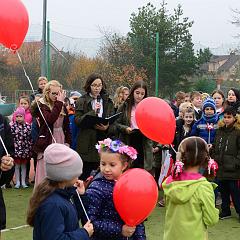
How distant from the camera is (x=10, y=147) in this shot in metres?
3.83

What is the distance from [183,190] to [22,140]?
486 centimetres

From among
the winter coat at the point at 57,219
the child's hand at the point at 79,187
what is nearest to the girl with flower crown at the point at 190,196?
the child's hand at the point at 79,187

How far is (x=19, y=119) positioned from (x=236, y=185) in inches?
147

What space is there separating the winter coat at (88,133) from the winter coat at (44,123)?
27 centimetres

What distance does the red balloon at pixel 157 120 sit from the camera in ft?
13.0

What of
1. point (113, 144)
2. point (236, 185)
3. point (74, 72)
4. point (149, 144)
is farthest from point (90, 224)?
point (74, 72)

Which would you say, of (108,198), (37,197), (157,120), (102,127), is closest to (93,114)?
(102,127)

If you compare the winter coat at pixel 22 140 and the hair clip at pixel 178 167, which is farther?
the winter coat at pixel 22 140

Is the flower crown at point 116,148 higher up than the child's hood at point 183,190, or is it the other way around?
the flower crown at point 116,148

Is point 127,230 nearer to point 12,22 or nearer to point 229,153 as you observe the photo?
point 12,22

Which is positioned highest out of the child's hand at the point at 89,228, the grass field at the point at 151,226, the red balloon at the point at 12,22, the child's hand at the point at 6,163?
the red balloon at the point at 12,22

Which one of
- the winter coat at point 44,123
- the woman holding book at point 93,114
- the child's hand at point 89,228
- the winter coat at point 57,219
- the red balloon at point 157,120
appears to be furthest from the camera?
the winter coat at point 44,123

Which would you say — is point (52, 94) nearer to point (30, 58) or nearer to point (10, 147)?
point (10, 147)

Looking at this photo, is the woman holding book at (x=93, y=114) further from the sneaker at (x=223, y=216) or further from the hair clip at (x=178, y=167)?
the hair clip at (x=178, y=167)
